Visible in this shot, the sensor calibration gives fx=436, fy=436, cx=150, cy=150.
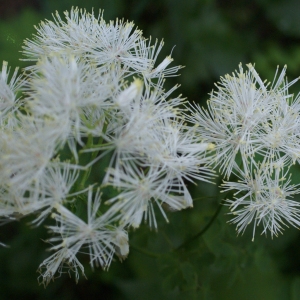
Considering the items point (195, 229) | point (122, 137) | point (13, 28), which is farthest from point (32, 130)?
point (13, 28)

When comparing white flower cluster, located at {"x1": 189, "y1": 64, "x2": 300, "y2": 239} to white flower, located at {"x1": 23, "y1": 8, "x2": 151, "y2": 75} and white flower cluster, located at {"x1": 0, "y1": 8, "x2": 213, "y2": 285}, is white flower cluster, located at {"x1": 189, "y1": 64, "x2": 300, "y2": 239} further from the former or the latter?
white flower, located at {"x1": 23, "y1": 8, "x2": 151, "y2": 75}

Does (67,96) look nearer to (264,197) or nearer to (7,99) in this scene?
(7,99)

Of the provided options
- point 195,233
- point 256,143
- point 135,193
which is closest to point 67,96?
point 135,193

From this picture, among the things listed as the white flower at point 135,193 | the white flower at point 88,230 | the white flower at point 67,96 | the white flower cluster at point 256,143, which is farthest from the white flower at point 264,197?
the white flower at point 67,96

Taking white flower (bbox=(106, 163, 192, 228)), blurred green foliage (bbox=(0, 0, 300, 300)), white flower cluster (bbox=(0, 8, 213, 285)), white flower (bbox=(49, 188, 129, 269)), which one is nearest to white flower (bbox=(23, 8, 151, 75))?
white flower cluster (bbox=(0, 8, 213, 285))

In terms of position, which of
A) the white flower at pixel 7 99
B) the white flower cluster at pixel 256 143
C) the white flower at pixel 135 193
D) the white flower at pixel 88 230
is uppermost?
the white flower cluster at pixel 256 143

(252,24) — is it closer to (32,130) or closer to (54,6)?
(54,6)

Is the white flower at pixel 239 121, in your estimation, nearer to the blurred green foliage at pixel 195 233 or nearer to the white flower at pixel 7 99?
the blurred green foliage at pixel 195 233
